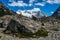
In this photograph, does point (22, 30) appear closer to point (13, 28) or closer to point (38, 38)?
point (13, 28)

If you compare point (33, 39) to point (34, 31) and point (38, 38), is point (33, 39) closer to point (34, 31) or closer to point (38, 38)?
point (38, 38)

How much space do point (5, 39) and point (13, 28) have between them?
14.7m

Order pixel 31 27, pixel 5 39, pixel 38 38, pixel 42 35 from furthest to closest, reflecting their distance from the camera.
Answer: pixel 31 27 < pixel 42 35 < pixel 38 38 < pixel 5 39

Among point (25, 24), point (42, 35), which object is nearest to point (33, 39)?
point (42, 35)

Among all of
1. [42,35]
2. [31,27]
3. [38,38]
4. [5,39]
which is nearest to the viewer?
[5,39]

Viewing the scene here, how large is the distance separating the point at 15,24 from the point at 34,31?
7.15 m

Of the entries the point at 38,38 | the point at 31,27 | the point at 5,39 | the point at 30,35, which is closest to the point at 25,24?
the point at 31,27

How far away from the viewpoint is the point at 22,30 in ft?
Answer: 207

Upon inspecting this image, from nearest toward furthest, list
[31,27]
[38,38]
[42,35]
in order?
[38,38], [42,35], [31,27]

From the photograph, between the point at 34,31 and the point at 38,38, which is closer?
the point at 38,38

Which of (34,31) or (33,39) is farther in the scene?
(34,31)

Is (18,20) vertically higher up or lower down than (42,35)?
A: higher up

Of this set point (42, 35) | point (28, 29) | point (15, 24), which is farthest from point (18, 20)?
point (42, 35)

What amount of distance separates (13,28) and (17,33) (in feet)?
12.1
